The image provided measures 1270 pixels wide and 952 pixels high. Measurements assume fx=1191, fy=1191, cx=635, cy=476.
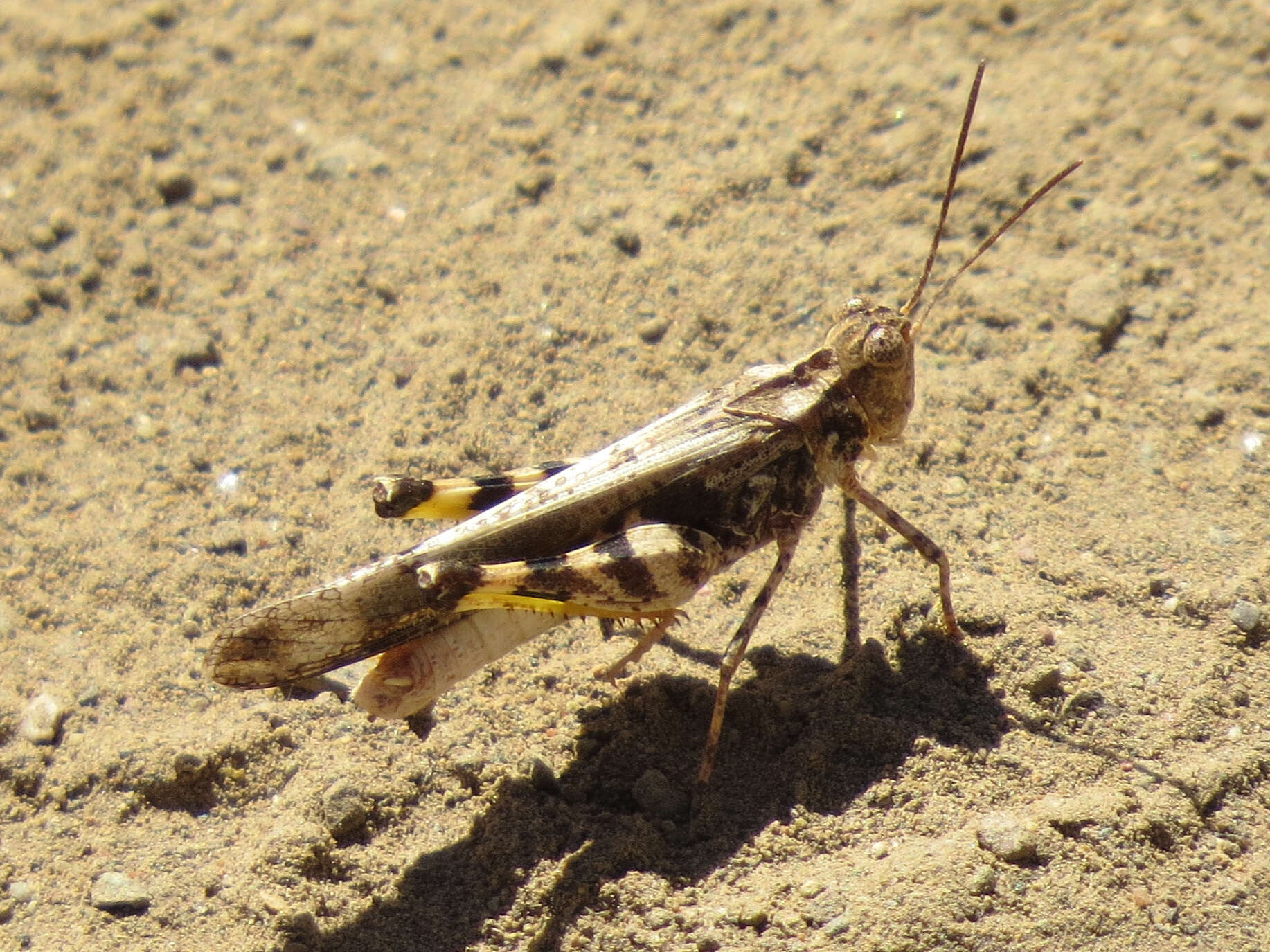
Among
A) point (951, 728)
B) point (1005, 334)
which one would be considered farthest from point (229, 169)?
point (951, 728)

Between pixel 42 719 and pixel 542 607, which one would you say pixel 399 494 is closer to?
pixel 542 607

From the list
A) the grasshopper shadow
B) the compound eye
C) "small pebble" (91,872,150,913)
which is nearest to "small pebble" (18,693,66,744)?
"small pebble" (91,872,150,913)

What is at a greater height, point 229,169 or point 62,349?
point 229,169

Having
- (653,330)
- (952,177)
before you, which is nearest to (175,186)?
(653,330)

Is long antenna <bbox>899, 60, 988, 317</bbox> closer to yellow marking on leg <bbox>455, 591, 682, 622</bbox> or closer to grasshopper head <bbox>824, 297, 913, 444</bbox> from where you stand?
grasshopper head <bbox>824, 297, 913, 444</bbox>

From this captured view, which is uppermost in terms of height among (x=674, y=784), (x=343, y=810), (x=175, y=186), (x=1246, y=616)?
(x=175, y=186)

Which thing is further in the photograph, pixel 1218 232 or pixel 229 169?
pixel 229 169

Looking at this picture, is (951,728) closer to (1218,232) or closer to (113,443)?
(1218,232)
